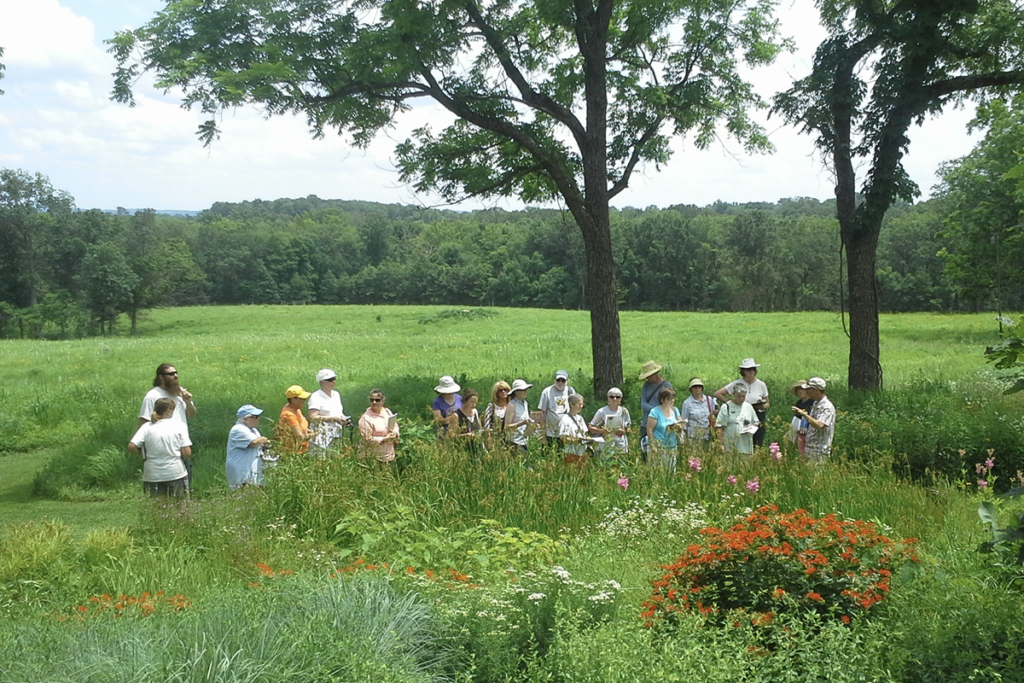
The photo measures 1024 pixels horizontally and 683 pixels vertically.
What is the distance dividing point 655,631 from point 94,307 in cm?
5988

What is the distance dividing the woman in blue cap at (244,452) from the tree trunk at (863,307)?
10.00m

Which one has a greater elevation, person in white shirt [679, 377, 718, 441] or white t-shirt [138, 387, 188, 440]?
white t-shirt [138, 387, 188, 440]

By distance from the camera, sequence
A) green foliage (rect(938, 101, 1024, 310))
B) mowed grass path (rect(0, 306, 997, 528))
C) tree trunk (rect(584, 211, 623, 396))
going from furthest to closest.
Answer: green foliage (rect(938, 101, 1024, 310)), mowed grass path (rect(0, 306, 997, 528)), tree trunk (rect(584, 211, 623, 396))

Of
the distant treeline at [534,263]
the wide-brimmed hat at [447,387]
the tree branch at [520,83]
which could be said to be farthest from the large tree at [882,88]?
the distant treeline at [534,263]

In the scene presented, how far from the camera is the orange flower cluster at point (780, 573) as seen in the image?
4973 mm

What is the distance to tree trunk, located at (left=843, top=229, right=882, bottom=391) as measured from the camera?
1403cm

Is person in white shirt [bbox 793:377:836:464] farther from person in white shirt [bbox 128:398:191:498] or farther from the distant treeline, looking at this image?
the distant treeline

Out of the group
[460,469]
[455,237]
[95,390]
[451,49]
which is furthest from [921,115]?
[455,237]

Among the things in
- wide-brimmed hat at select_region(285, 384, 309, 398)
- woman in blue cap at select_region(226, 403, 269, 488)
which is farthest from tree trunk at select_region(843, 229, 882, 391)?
woman in blue cap at select_region(226, 403, 269, 488)

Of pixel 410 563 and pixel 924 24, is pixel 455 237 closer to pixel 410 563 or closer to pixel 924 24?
pixel 924 24

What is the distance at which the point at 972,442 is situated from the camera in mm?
9859

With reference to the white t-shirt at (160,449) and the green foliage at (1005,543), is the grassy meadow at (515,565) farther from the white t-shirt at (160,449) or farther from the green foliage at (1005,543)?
the white t-shirt at (160,449)

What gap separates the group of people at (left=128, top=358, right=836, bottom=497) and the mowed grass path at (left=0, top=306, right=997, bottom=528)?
6.76 feet

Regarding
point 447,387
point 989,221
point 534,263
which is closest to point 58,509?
point 447,387
